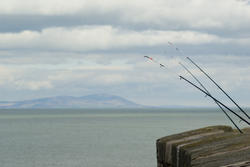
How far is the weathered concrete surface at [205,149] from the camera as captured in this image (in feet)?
25.6

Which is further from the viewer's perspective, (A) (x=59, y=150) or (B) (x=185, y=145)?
(A) (x=59, y=150)

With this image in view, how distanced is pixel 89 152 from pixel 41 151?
14.3 feet

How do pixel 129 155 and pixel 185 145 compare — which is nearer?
pixel 185 145

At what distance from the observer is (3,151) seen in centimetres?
5319

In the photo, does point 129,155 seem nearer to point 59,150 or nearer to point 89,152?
point 89,152

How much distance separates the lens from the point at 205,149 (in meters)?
8.82

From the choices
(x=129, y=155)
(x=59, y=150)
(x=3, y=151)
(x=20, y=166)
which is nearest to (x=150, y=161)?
(x=129, y=155)

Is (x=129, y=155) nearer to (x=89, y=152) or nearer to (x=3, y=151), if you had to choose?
(x=89, y=152)

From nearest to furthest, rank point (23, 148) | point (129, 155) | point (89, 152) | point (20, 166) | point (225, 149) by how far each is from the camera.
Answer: point (225, 149), point (20, 166), point (129, 155), point (89, 152), point (23, 148)

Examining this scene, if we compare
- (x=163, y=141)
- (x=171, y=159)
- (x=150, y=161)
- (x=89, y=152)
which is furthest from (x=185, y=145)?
(x=89, y=152)

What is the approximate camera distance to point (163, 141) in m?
11.1

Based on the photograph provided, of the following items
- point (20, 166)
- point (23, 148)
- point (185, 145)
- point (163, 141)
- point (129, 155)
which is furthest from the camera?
point (23, 148)

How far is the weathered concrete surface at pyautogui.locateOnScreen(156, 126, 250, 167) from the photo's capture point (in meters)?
7.80

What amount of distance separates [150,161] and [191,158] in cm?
3354
